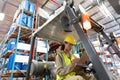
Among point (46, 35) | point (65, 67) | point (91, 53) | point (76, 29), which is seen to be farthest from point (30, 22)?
point (91, 53)

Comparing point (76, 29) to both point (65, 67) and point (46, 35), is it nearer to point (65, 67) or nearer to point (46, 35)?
point (65, 67)

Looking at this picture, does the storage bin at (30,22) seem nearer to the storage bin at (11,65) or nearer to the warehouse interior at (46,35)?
the warehouse interior at (46,35)

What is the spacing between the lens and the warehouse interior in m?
1.67

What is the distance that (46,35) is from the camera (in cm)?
292

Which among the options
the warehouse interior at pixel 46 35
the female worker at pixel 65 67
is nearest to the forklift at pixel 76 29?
the warehouse interior at pixel 46 35

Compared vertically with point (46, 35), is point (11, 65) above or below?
below

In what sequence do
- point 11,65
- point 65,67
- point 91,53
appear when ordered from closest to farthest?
1. point 91,53
2. point 65,67
3. point 11,65

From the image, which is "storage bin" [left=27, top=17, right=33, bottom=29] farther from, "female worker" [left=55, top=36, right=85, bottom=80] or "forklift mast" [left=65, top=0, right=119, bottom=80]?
"forklift mast" [left=65, top=0, right=119, bottom=80]

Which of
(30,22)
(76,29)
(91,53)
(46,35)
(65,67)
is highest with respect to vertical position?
(30,22)

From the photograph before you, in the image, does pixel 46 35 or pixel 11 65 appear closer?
pixel 46 35

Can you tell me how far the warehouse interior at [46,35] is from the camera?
1.67m

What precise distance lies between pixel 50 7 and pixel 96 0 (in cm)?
372

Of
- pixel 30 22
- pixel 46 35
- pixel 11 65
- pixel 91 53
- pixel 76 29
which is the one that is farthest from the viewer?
pixel 30 22

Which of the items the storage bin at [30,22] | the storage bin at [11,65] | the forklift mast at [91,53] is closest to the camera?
the forklift mast at [91,53]
